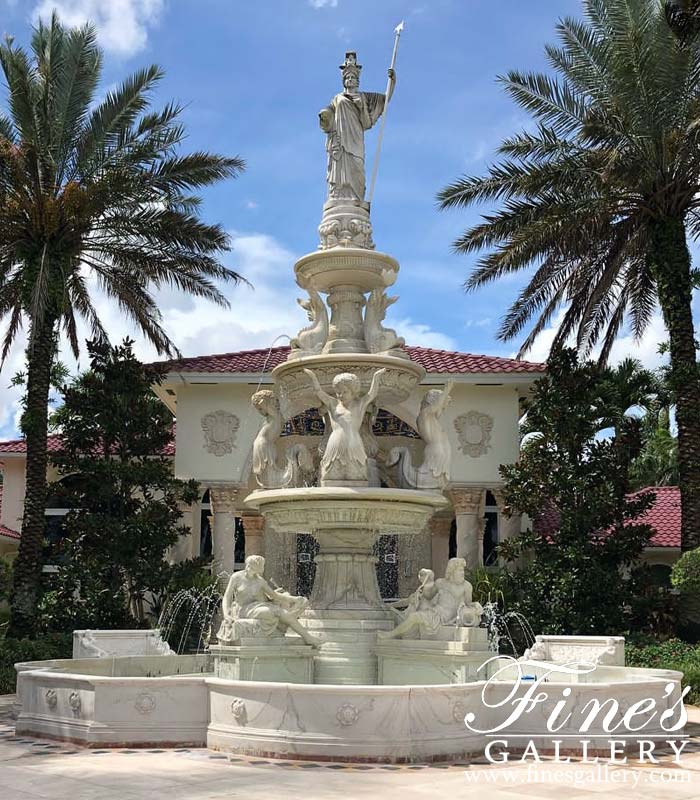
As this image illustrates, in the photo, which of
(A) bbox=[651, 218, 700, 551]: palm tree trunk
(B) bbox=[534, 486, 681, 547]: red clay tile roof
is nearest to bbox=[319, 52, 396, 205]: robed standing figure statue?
(A) bbox=[651, 218, 700, 551]: palm tree trunk

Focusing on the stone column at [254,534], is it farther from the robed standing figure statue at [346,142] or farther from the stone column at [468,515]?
the robed standing figure statue at [346,142]

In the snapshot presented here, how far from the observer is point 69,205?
21.3m

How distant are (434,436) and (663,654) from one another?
335 inches

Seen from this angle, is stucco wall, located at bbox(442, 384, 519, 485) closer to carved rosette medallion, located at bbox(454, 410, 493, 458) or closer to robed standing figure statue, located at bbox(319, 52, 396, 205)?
carved rosette medallion, located at bbox(454, 410, 493, 458)

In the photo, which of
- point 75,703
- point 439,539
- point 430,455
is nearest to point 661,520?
point 439,539

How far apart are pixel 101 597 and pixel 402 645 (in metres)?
11.6

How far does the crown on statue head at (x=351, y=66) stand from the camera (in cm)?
1546

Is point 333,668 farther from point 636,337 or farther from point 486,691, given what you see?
point 636,337

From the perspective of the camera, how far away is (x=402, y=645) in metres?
12.3

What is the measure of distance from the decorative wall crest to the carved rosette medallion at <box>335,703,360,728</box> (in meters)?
16.8

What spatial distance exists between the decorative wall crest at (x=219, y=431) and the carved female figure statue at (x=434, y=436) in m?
13.0

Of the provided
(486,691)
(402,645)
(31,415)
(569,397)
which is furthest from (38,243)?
(486,691)

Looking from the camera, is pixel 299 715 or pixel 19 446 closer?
pixel 299 715

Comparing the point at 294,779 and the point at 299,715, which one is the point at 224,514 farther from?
the point at 294,779
